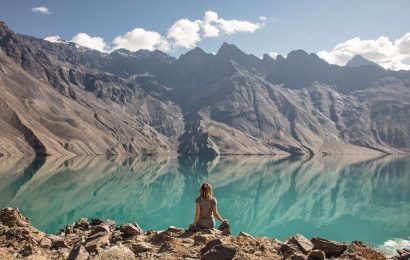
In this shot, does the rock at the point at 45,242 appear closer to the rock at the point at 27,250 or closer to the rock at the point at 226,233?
the rock at the point at 27,250

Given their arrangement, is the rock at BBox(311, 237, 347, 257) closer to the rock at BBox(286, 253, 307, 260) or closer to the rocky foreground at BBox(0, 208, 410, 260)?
the rocky foreground at BBox(0, 208, 410, 260)

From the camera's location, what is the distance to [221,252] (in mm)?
14078

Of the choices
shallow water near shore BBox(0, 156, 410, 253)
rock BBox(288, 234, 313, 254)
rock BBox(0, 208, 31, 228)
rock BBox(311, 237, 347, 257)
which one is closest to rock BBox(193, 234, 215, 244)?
rock BBox(288, 234, 313, 254)

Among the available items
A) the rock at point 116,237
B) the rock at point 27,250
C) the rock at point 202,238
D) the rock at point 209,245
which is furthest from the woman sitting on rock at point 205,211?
the rock at point 27,250

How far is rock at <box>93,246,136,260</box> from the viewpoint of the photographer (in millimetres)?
14250

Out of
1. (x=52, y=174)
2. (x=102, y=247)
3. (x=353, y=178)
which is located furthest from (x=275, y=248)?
(x=353, y=178)

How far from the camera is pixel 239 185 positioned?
443 feet

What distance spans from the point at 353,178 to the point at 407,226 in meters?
91.5

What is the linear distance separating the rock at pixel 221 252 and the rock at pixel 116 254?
8.95ft

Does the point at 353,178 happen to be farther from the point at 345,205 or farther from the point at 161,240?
the point at 161,240

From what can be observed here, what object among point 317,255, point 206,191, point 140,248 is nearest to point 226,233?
point 206,191

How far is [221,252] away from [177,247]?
2.29m

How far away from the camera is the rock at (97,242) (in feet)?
51.8

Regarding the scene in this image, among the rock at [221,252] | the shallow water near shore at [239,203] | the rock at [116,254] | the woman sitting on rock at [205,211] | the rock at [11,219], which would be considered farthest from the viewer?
the shallow water near shore at [239,203]
